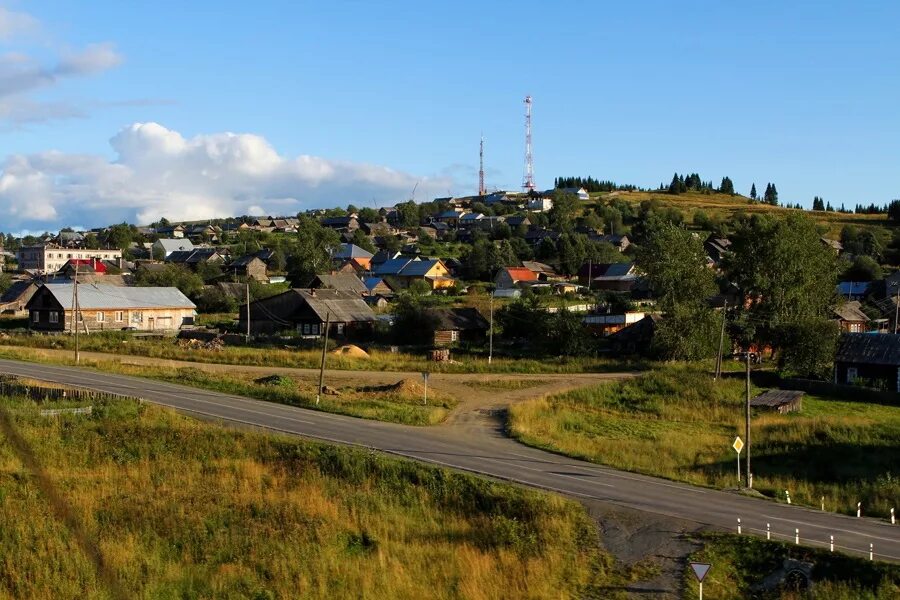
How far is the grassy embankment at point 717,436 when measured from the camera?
84.4 ft

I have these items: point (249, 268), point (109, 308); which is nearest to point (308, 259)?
point (249, 268)

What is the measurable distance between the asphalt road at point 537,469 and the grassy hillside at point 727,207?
368ft

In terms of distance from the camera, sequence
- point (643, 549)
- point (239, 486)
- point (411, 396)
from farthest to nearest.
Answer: point (411, 396), point (239, 486), point (643, 549)

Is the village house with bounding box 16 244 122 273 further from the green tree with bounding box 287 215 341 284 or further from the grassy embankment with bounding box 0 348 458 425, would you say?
the grassy embankment with bounding box 0 348 458 425

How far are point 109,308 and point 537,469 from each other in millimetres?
48078

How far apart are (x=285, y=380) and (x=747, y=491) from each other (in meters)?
24.1

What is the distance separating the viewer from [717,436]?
33.9 metres

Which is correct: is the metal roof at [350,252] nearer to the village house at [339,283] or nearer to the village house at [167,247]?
the village house at [339,283]

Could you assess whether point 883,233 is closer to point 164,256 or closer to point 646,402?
point 646,402

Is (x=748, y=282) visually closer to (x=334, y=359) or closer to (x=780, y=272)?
(x=780, y=272)

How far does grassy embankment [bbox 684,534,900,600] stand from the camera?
15805 millimetres

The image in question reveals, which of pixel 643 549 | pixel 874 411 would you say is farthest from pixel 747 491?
pixel 874 411

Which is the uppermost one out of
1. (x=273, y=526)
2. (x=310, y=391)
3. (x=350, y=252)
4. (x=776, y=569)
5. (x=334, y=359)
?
(x=350, y=252)

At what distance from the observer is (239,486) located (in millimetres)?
23344
